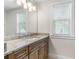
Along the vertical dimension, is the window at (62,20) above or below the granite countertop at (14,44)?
above

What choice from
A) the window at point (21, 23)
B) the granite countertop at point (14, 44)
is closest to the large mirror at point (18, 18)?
the window at point (21, 23)

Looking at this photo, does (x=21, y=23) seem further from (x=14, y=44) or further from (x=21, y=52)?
(x=21, y=52)

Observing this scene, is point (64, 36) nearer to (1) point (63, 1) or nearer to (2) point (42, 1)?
(1) point (63, 1)

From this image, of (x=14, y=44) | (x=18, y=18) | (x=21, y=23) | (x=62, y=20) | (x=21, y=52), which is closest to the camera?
(x=21, y=52)

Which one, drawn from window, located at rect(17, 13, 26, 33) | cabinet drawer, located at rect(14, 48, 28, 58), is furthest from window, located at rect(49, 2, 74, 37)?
cabinet drawer, located at rect(14, 48, 28, 58)

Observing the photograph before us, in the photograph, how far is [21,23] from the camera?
3148 mm

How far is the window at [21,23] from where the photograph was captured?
2971 millimetres

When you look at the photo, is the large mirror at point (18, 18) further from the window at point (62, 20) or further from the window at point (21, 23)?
the window at point (62, 20)

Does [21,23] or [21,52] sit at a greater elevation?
[21,23]

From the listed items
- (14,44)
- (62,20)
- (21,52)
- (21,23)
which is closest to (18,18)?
(21,23)

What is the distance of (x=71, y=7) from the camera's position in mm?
3404

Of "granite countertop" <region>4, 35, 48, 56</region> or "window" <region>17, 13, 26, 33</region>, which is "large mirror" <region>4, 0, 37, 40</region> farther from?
"granite countertop" <region>4, 35, 48, 56</region>

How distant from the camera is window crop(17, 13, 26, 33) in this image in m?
2.97
